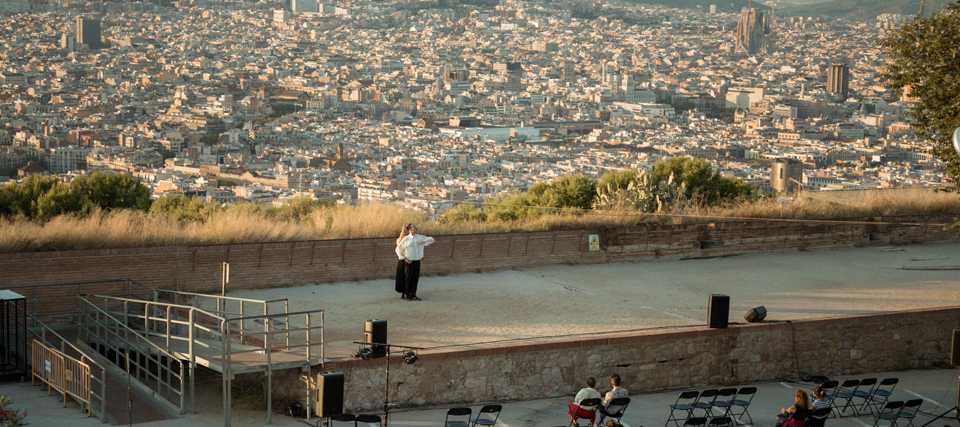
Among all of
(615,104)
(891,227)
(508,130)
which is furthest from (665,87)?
(891,227)

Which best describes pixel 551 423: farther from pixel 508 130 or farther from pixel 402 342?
pixel 508 130

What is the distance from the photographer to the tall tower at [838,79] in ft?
427

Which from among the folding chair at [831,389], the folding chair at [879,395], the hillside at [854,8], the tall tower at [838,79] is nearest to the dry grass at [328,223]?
the folding chair at [831,389]

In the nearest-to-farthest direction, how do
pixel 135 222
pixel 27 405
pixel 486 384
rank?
pixel 27 405 < pixel 486 384 < pixel 135 222

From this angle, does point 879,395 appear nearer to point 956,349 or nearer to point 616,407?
point 956,349

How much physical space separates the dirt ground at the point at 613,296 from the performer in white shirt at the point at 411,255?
121 mm

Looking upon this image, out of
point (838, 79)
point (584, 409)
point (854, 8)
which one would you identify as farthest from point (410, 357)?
point (854, 8)

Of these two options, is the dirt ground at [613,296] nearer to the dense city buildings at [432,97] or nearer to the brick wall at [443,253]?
the brick wall at [443,253]

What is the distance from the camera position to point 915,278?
995cm

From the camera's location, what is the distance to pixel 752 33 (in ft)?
521

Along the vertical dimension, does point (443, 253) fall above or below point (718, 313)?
above

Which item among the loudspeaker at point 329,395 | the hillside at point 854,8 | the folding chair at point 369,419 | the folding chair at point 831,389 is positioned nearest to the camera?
the loudspeaker at point 329,395

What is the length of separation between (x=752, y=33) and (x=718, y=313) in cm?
16072

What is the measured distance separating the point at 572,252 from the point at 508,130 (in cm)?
9577
